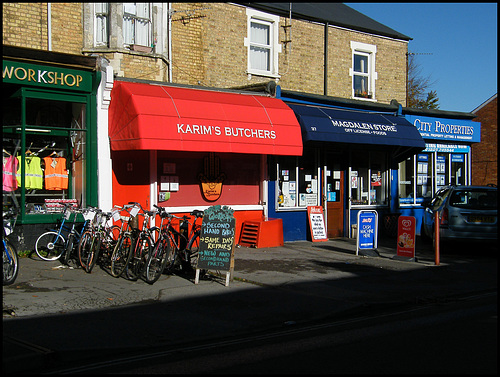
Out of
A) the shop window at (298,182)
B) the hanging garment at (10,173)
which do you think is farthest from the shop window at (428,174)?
the hanging garment at (10,173)

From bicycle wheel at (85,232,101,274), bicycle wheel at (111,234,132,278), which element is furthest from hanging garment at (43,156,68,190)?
bicycle wheel at (111,234,132,278)

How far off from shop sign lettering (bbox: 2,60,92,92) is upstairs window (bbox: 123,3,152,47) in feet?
8.51

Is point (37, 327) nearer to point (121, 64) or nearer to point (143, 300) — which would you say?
point (143, 300)

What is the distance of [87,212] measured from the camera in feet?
37.7

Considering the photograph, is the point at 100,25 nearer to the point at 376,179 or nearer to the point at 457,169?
the point at 376,179

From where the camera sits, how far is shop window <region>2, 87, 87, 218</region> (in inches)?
480

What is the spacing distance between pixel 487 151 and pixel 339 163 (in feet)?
63.4

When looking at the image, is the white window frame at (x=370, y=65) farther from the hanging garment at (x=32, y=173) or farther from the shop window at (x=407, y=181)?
the hanging garment at (x=32, y=173)

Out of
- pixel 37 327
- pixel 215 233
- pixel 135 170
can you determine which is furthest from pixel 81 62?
pixel 37 327

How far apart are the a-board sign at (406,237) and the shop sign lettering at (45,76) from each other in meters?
7.96

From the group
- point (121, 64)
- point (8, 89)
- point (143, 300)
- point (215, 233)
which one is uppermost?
point (121, 64)

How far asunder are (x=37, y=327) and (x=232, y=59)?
11909mm

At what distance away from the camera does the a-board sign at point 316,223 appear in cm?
1641

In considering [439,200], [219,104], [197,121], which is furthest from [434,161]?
[197,121]
